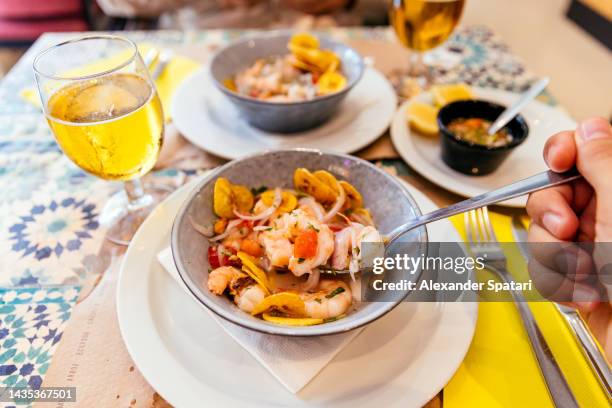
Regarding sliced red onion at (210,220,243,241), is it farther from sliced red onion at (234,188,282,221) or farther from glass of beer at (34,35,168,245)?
glass of beer at (34,35,168,245)

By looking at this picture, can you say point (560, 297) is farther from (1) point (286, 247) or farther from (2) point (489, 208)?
(1) point (286, 247)

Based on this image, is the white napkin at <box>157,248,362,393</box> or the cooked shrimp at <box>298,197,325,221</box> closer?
the white napkin at <box>157,248,362,393</box>

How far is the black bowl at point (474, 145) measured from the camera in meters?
1.11

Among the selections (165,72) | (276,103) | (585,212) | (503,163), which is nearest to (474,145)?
(503,163)

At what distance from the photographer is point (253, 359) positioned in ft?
2.43

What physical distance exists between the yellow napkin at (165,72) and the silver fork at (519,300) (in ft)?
3.01

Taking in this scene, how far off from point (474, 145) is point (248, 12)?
2361 mm

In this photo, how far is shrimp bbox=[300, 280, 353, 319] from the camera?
0.73 metres

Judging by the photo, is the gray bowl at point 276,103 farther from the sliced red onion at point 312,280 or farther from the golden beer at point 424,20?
the sliced red onion at point 312,280

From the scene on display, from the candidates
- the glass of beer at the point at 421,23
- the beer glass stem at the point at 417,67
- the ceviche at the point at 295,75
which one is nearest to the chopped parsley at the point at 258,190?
the ceviche at the point at 295,75

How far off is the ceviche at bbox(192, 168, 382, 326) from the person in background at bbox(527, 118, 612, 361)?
1.10ft

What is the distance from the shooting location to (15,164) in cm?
122

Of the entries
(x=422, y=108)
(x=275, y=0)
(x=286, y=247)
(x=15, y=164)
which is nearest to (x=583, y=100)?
(x=275, y=0)

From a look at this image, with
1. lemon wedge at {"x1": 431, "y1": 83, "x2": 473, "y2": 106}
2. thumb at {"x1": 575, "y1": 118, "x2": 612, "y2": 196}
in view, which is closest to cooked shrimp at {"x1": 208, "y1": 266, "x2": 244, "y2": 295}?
thumb at {"x1": 575, "y1": 118, "x2": 612, "y2": 196}
